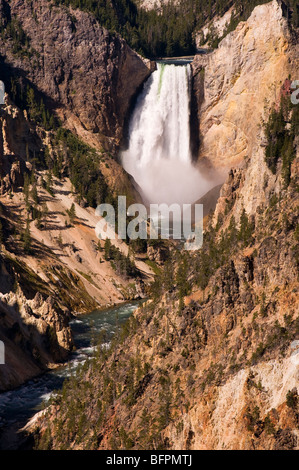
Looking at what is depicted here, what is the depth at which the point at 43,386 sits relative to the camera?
2749 inches

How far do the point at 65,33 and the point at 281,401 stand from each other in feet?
446

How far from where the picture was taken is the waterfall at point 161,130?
16288 centimetres

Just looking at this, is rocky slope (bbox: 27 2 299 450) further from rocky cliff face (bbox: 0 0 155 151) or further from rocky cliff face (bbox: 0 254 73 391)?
rocky cliff face (bbox: 0 0 155 151)

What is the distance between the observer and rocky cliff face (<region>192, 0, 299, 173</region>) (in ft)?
477

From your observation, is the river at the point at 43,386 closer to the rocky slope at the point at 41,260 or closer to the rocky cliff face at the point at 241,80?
the rocky slope at the point at 41,260

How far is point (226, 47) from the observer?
156m

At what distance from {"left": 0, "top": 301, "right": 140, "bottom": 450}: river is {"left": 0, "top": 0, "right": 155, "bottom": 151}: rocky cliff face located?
67642 mm

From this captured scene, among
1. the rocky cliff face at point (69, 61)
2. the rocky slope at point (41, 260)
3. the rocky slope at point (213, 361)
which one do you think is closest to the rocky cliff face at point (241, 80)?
the rocky cliff face at point (69, 61)

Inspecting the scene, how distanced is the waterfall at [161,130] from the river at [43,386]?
6884 centimetres

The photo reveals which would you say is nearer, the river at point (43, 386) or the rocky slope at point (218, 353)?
the rocky slope at point (218, 353)

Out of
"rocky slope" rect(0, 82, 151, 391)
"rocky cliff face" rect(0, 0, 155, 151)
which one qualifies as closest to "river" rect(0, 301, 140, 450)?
"rocky slope" rect(0, 82, 151, 391)

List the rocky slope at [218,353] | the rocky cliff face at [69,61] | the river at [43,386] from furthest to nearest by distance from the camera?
the rocky cliff face at [69,61]
the river at [43,386]
the rocky slope at [218,353]

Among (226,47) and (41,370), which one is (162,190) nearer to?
(226,47)

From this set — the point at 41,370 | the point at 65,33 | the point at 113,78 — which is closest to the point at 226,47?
the point at 113,78
